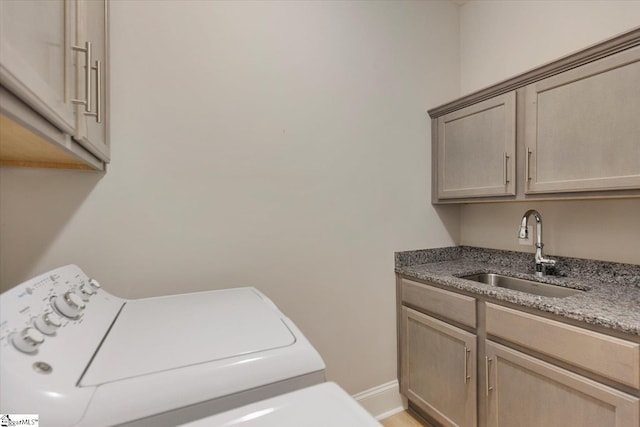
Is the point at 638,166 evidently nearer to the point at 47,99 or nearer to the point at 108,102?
the point at 47,99

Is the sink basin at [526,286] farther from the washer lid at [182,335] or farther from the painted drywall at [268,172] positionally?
the washer lid at [182,335]

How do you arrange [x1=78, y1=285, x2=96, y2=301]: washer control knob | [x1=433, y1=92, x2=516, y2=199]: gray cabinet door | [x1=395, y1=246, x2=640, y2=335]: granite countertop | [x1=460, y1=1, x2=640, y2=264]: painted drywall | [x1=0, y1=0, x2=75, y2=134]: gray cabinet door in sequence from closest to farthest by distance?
[x1=0, y1=0, x2=75, y2=134]: gray cabinet door
[x1=78, y1=285, x2=96, y2=301]: washer control knob
[x1=395, y1=246, x2=640, y2=335]: granite countertop
[x1=460, y1=1, x2=640, y2=264]: painted drywall
[x1=433, y1=92, x2=516, y2=199]: gray cabinet door

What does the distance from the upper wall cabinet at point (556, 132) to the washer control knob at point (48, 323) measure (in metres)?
1.96

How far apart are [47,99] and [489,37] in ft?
8.19

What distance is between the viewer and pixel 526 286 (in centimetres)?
170

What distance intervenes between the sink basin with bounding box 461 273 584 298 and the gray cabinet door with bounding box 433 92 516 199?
1.66 ft

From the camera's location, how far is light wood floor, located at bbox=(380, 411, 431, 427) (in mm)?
1819

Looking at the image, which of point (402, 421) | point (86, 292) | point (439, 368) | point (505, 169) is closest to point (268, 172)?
point (86, 292)

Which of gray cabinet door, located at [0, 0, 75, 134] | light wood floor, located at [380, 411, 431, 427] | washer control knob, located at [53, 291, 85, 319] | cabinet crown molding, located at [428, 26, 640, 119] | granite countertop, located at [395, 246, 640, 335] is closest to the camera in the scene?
gray cabinet door, located at [0, 0, 75, 134]

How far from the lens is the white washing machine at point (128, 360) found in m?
0.56

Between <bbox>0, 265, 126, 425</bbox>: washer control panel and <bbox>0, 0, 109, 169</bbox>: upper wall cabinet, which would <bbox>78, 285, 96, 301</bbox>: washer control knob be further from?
A: <bbox>0, 0, 109, 169</bbox>: upper wall cabinet

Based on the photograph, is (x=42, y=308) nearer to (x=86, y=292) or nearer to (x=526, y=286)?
(x=86, y=292)

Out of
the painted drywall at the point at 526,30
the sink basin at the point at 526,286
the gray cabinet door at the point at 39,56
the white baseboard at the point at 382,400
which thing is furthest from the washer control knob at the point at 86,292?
the painted drywall at the point at 526,30

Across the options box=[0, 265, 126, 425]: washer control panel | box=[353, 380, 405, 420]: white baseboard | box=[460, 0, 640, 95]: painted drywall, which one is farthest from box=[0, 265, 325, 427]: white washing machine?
box=[460, 0, 640, 95]: painted drywall
